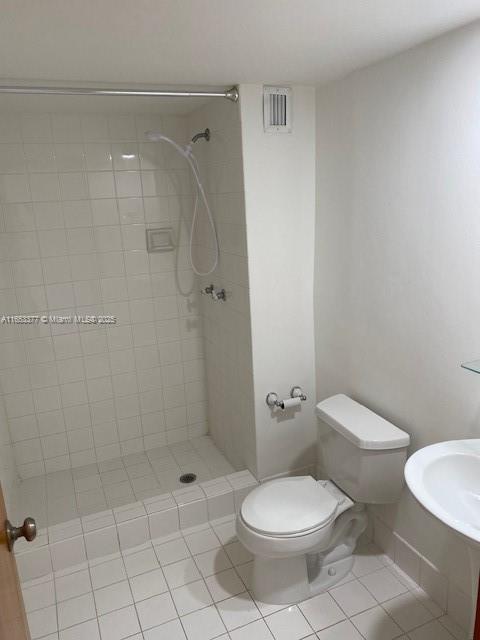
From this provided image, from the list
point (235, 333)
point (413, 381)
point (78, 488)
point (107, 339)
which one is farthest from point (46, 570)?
point (413, 381)

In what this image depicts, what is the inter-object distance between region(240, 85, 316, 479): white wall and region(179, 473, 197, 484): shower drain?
0.46m

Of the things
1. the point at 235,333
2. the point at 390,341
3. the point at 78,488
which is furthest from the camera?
the point at 78,488

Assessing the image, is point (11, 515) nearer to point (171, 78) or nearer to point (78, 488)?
point (78, 488)

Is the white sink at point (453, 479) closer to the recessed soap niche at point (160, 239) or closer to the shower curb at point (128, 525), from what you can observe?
the shower curb at point (128, 525)

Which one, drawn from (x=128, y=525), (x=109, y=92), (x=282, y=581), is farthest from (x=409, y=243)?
(x=128, y=525)

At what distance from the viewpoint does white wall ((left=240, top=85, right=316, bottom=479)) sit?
7.40 feet

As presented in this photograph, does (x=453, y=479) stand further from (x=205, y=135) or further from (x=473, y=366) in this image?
(x=205, y=135)

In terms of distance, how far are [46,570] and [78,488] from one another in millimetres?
571

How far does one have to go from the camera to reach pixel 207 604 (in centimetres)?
208

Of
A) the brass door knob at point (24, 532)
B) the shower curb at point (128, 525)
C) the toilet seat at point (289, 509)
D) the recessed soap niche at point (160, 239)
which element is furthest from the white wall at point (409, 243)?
the brass door knob at point (24, 532)

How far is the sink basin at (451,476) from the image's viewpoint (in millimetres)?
1474

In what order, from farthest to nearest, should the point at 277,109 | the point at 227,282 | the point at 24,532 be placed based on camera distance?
the point at 227,282 → the point at 277,109 → the point at 24,532

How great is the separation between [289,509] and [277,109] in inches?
68.5

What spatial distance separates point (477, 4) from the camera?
1351 mm
